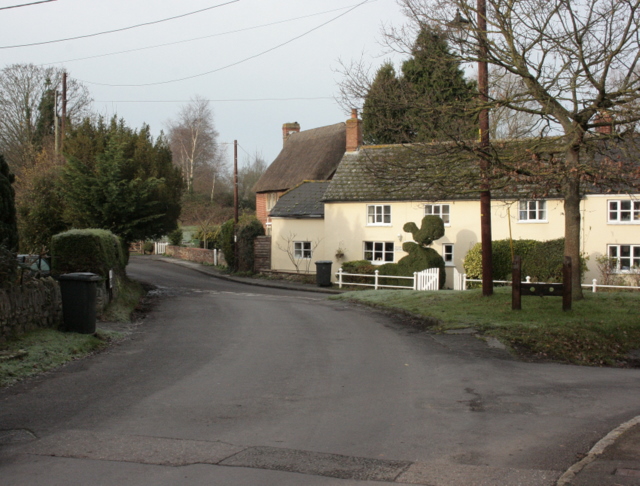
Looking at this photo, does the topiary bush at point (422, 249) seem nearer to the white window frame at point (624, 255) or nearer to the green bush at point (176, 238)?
the white window frame at point (624, 255)

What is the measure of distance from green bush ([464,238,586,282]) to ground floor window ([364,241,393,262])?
15.0ft

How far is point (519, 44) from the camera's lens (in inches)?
564

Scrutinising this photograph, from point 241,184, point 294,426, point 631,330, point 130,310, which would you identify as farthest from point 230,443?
point 241,184

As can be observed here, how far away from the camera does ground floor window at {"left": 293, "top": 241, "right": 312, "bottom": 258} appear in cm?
3678

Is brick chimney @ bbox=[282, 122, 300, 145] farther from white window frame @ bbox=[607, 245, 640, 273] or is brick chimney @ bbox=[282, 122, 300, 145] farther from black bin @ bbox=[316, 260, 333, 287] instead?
white window frame @ bbox=[607, 245, 640, 273]

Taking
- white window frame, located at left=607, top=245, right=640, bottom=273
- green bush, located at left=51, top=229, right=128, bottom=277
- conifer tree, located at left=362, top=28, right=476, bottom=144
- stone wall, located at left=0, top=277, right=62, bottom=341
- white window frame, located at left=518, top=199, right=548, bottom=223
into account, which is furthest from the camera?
white window frame, located at left=518, top=199, right=548, bottom=223

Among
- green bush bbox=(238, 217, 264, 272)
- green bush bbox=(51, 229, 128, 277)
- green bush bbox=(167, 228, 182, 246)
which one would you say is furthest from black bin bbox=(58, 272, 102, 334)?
green bush bbox=(167, 228, 182, 246)

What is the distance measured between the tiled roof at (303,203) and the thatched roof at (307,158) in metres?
8.63

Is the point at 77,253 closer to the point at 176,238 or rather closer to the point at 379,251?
the point at 379,251

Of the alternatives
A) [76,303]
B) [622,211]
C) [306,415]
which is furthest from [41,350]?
[622,211]

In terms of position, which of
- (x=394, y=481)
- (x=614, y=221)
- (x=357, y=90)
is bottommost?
(x=394, y=481)

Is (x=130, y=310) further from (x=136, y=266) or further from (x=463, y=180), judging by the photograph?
(x=136, y=266)

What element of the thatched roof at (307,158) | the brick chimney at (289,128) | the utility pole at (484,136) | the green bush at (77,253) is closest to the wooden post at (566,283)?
the utility pole at (484,136)

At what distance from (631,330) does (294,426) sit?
908 cm
